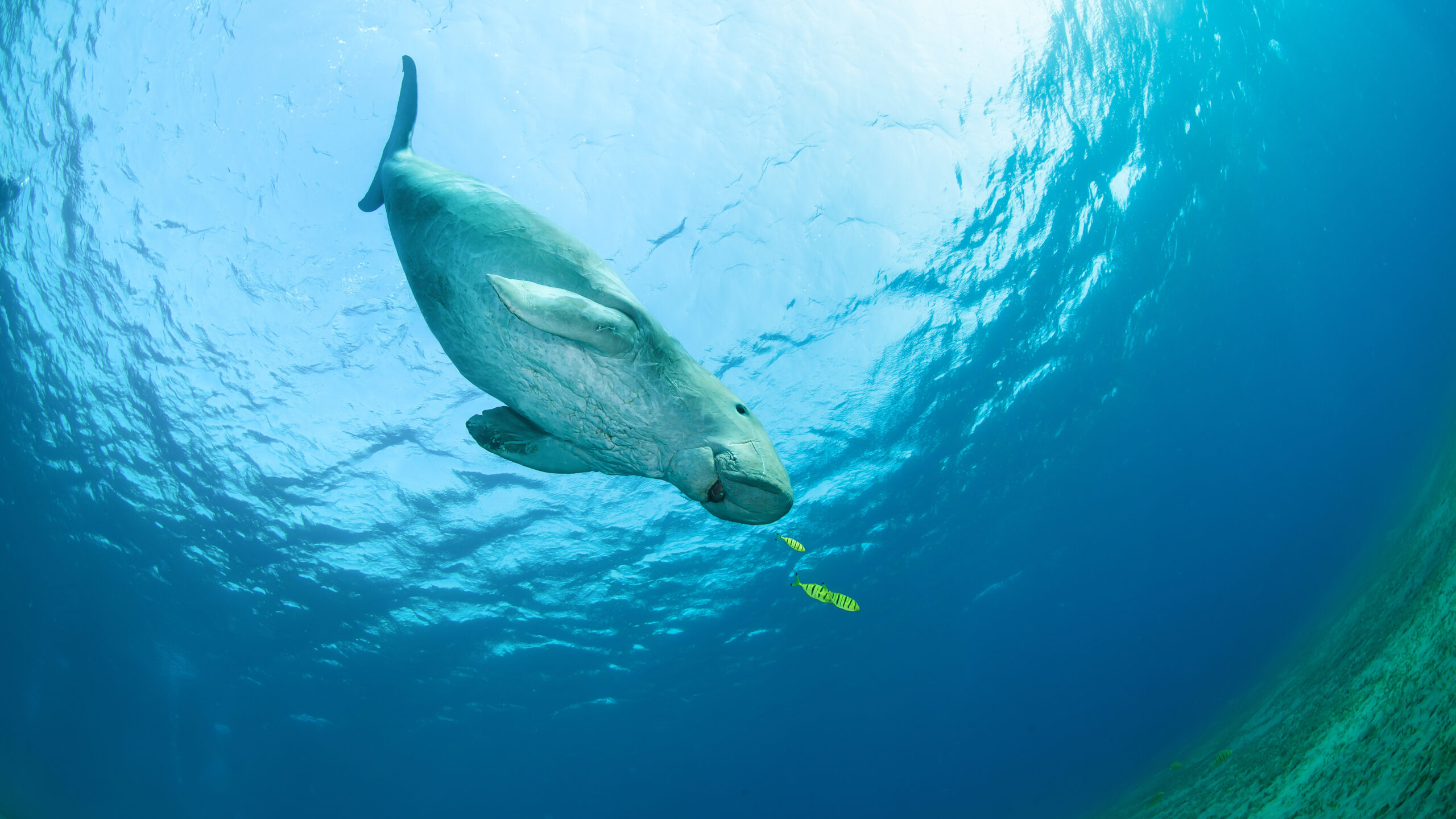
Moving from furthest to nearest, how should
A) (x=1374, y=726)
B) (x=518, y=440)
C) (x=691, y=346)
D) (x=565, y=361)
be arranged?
(x=691, y=346) < (x=1374, y=726) < (x=518, y=440) < (x=565, y=361)

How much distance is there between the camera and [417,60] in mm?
8594

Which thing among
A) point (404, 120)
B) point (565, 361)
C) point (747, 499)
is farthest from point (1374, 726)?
point (404, 120)

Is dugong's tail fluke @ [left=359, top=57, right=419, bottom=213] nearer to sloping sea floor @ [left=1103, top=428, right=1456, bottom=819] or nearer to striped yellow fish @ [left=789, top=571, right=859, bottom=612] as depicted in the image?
striped yellow fish @ [left=789, top=571, right=859, bottom=612]

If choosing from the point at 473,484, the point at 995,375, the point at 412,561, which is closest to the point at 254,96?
the point at 473,484

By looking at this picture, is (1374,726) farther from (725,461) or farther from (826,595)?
(725,461)

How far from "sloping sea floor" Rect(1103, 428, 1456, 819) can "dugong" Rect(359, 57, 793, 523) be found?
14.4 ft

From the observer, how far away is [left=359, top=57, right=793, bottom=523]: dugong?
2.14m

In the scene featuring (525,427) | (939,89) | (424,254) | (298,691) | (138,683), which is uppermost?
(138,683)

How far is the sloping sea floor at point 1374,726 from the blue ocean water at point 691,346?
352 inches

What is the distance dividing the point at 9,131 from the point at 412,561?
13051mm

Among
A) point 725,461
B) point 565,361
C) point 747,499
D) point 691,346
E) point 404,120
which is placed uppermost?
point 691,346

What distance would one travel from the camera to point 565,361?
2.39m

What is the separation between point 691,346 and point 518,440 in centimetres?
962

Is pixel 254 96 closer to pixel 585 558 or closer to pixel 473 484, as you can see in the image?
pixel 473 484
